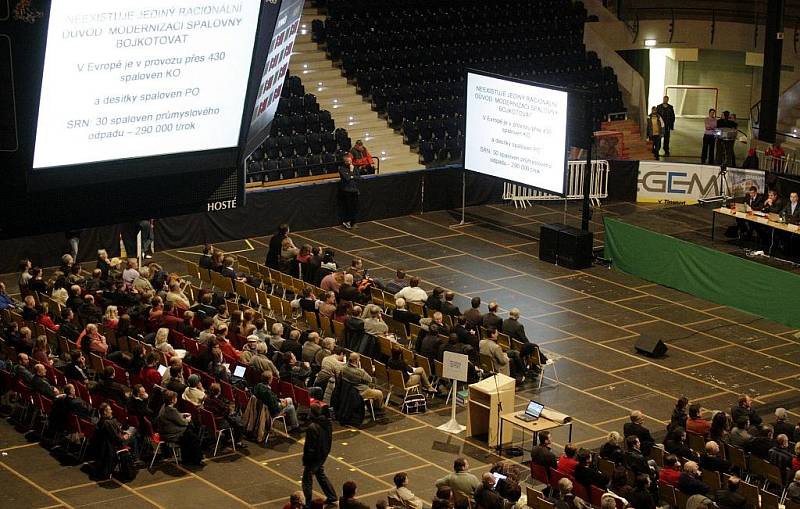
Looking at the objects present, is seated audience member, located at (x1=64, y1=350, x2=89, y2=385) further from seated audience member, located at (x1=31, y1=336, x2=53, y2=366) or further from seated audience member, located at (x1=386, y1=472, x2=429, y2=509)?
seated audience member, located at (x1=386, y1=472, x2=429, y2=509)

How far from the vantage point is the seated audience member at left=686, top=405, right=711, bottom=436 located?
15.8m

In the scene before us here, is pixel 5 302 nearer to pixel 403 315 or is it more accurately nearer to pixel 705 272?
pixel 403 315

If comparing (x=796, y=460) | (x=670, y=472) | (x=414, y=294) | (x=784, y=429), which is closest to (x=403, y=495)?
(x=670, y=472)

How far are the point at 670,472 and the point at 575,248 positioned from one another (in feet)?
33.7

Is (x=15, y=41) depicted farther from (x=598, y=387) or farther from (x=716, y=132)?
(x=716, y=132)

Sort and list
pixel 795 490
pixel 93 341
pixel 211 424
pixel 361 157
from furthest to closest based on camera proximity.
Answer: pixel 361 157, pixel 93 341, pixel 211 424, pixel 795 490

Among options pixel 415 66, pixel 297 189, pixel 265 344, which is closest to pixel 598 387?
pixel 265 344

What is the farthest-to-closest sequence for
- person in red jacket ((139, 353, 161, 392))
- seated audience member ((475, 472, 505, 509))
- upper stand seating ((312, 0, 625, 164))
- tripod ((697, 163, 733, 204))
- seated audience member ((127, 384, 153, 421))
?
upper stand seating ((312, 0, 625, 164))
tripod ((697, 163, 733, 204))
person in red jacket ((139, 353, 161, 392))
seated audience member ((127, 384, 153, 421))
seated audience member ((475, 472, 505, 509))

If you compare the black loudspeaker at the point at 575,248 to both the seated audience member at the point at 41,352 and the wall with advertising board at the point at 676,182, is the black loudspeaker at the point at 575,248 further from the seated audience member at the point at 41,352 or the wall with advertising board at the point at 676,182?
the seated audience member at the point at 41,352

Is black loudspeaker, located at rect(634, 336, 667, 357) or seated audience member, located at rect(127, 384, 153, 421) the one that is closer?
seated audience member, located at rect(127, 384, 153, 421)

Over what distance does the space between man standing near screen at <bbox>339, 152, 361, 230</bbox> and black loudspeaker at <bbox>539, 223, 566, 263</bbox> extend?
3967 mm

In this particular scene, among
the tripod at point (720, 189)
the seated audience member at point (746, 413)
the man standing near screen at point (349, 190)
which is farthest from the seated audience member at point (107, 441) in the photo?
the tripod at point (720, 189)

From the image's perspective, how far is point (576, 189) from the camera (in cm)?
2867

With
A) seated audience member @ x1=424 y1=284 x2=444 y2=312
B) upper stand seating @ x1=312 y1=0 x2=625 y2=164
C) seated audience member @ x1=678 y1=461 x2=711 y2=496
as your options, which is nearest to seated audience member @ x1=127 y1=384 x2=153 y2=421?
Result: seated audience member @ x1=424 y1=284 x2=444 y2=312
